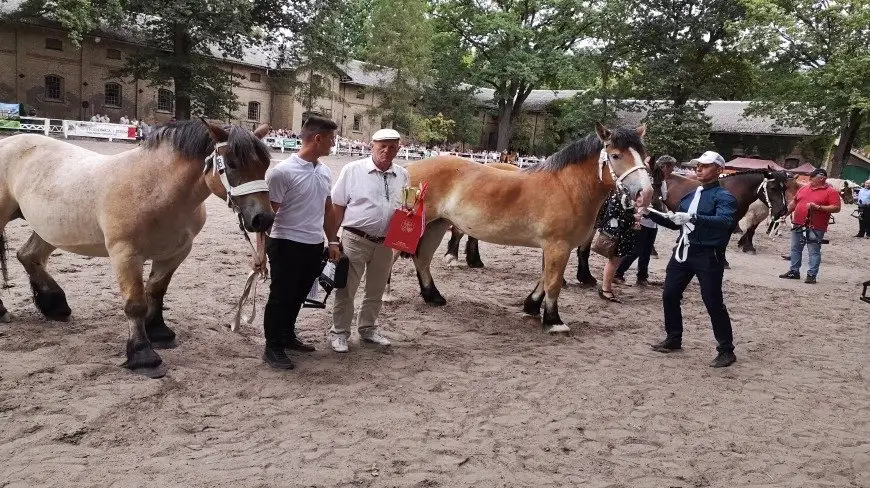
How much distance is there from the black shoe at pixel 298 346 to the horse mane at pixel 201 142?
1679 mm

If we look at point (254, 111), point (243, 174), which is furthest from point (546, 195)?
point (254, 111)

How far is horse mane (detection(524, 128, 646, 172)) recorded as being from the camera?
18.3 ft

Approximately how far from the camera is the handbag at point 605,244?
7566 millimetres

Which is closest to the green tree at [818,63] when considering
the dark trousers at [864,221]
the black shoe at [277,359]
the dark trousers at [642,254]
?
the dark trousers at [864,221]

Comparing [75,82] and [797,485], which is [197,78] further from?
[797,485]

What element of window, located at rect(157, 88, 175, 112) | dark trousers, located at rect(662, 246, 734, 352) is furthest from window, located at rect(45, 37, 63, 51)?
dark trousers, located at rect(662, 246, 734, 352)

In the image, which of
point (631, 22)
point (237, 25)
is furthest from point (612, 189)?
point (631, 22)

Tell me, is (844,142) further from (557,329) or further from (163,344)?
(163,344)

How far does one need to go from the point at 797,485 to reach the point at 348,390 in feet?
9.34

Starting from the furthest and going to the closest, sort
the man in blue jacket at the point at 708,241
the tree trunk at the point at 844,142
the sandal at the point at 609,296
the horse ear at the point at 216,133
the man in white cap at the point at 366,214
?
the tree trunk at the point at 844,142, the sandal at the point at 609,296, the man in blue jacket at the point at 708,241, the man in white cap at the point at 366,214, the horse ear at the point at 216,133

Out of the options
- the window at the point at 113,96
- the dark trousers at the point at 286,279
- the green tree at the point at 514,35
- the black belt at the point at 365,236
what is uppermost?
the green tree at the point at 514,35

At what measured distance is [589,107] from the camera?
34.6m

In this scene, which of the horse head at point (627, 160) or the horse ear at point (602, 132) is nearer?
the horse head at point (627, 160)

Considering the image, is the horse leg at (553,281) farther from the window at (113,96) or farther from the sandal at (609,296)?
the window at (113,96)
